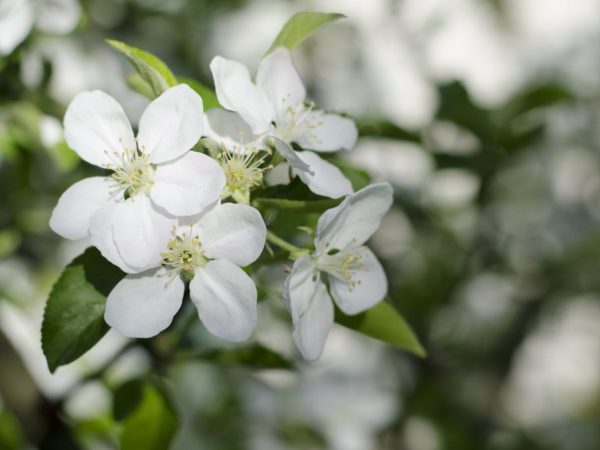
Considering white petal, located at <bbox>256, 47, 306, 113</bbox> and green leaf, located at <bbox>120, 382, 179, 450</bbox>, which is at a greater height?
white petal, located at <bbox>256, 47, 306, 113</bbox>

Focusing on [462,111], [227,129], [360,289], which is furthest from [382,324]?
[462,111]

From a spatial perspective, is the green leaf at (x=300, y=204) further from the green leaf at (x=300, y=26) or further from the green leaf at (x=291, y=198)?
the green leaf at (x=300, y=26)

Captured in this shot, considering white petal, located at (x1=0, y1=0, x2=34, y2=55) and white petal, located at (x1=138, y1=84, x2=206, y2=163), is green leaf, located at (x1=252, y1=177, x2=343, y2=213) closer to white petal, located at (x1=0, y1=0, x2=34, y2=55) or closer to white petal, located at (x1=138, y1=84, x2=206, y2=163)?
white petal, located at (x1=138, y1=84, x2=206, y2=163)

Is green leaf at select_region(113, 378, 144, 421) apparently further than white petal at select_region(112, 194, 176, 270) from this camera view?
Yes

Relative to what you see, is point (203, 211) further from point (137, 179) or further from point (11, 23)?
point (11, 23)

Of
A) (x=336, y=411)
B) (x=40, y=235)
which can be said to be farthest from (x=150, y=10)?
(x=336, y=411)


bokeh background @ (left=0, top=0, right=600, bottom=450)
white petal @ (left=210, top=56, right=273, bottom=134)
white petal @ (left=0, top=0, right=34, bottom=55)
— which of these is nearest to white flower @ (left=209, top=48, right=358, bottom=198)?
white petal @ (left=210, top=56, right=273, bottom=134)
